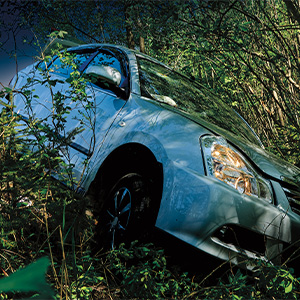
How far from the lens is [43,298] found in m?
0.48

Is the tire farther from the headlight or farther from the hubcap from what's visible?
the headlight

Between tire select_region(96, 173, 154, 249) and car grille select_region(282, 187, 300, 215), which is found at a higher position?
car grille select_region(282, 187, 300, 215)

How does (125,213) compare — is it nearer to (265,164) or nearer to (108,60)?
(265,164)

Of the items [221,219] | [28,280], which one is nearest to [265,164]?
[221,219]

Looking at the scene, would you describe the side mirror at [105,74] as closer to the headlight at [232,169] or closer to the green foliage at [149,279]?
the headlight at [232,169]

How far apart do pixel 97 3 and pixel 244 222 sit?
9835mm

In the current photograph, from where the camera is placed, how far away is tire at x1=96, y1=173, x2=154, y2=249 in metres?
2.67

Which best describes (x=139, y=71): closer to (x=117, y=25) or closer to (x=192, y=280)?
(x=192, y=280)

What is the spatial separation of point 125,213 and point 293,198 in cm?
125

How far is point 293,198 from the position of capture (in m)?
2.76

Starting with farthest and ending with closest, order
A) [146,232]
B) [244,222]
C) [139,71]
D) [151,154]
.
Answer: [139,71] < [151,154] < [146,232] < [244,222]

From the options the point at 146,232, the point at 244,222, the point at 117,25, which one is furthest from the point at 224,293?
the point at 117,25

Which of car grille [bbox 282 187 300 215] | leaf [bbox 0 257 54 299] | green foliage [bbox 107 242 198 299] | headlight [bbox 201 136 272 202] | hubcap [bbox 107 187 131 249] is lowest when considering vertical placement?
green foliage [bbox 107 242 198 299]

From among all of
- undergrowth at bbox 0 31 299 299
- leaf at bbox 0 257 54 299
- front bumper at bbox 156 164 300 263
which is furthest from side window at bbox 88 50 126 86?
leaf at bbox 0 257 54 299
